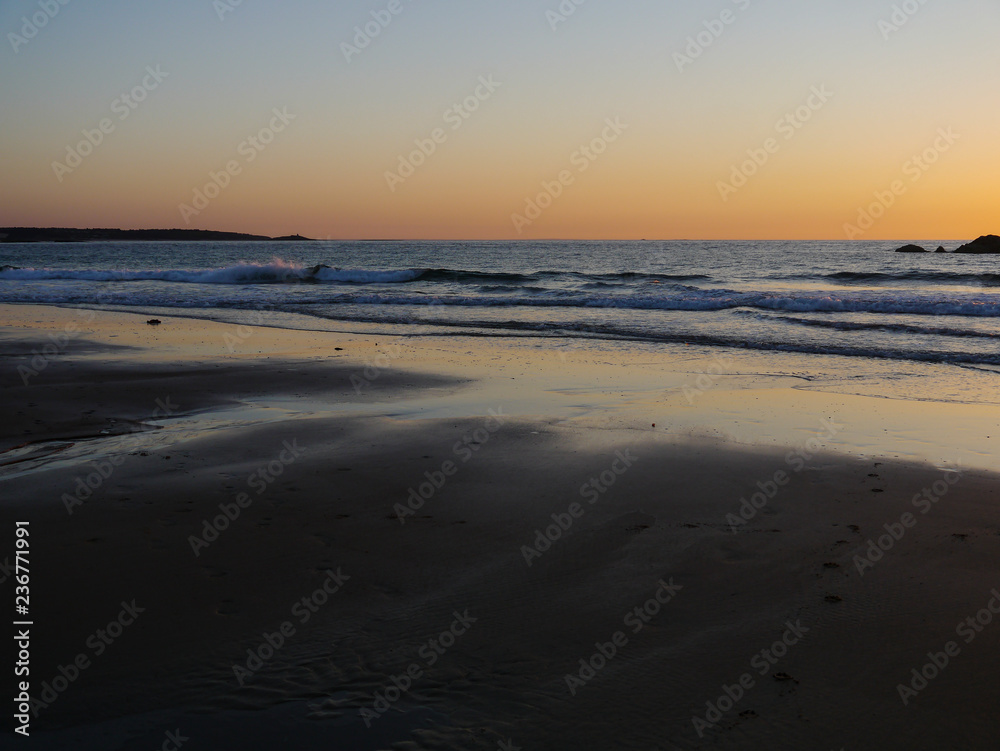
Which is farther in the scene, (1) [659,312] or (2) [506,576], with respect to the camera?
(1) [659,312]

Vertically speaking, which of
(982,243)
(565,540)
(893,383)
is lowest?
(982,243)

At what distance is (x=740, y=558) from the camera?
14.4 feet

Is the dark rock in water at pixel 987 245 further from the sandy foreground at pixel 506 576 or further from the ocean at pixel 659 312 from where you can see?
the sandy foreground at pixel 506 576

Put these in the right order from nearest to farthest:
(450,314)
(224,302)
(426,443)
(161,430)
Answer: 1. (426,443)
2. (161,430)
3. (450,314)
4. (224,302)

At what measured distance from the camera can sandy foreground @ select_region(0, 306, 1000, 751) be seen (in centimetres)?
292

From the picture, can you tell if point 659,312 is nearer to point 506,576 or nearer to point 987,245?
point 506,576

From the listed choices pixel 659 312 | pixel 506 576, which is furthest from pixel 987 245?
pixel 506 576

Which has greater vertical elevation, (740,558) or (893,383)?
(740,558)

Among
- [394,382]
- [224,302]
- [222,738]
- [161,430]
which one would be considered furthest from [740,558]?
[224,302]

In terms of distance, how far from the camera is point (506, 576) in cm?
414

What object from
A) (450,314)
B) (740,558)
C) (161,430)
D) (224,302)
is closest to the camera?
(740,558)

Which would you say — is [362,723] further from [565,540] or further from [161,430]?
[161,430]

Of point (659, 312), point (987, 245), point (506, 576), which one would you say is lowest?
point (987, 245)

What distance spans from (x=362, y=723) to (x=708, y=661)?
156 cm
